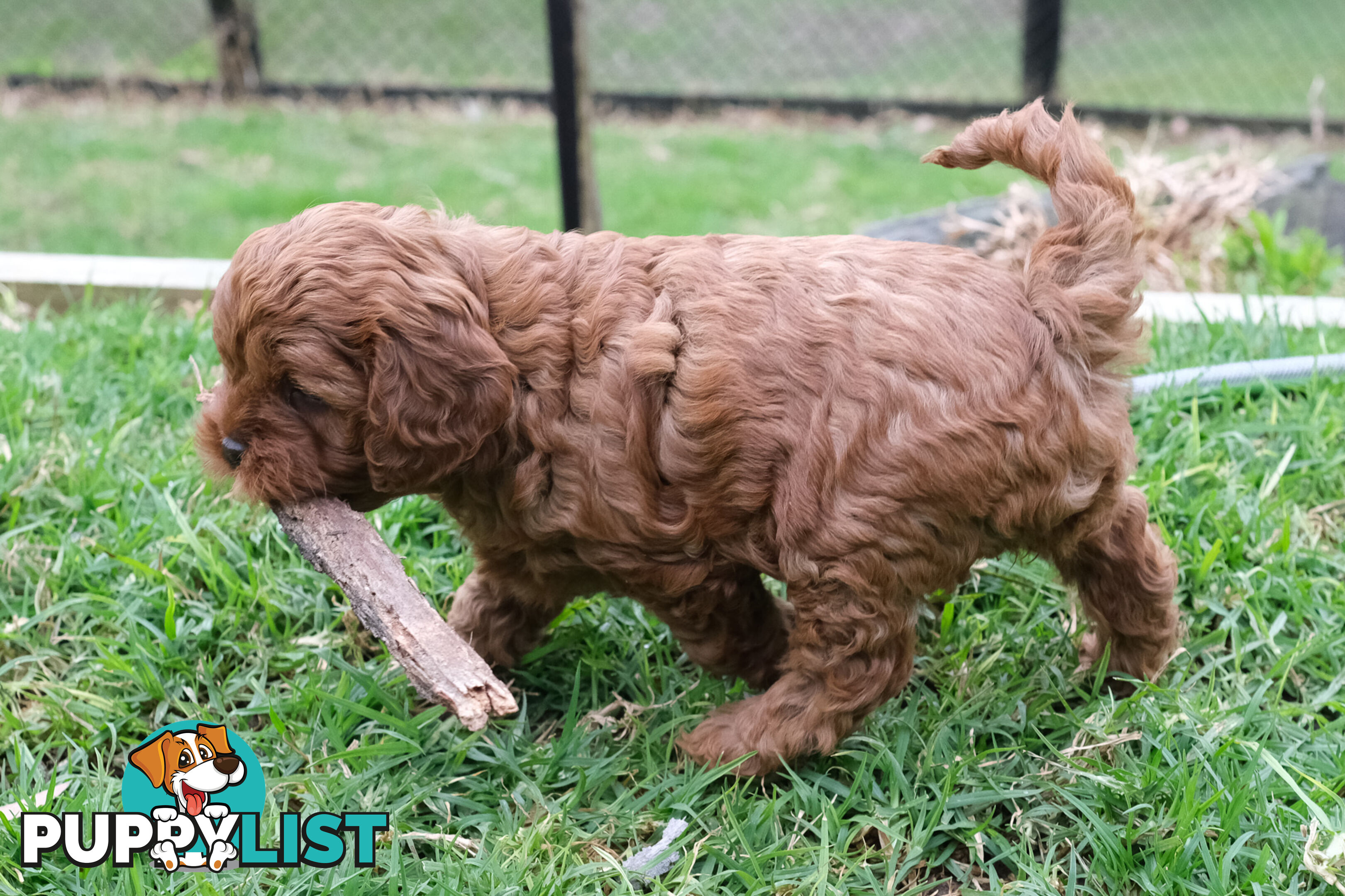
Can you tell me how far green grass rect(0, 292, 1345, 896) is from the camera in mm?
2412

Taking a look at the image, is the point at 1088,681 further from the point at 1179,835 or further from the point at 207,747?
the point at 207,747

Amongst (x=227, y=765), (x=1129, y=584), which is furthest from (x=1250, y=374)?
(x=227, y=765)

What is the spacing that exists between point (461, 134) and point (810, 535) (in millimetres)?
8956

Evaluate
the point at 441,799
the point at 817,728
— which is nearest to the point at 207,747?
the point at 441,799

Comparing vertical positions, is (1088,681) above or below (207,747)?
below

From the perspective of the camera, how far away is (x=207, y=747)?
8.18ft

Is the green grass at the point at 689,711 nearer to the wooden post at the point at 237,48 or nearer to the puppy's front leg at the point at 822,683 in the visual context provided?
the puppy's front leg at the point at 822,683

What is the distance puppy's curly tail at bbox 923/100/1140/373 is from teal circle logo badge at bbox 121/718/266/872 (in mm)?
2117

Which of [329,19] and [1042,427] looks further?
[329,19]

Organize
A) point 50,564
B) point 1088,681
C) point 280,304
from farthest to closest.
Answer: point 50,564
point 1088,681
point 280,304

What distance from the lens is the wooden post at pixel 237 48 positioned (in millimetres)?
10422

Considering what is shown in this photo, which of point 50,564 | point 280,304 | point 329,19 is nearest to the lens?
point 280,304

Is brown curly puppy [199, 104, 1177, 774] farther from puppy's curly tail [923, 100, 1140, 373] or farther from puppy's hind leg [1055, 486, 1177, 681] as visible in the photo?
puppy's hind leg [1055, 486, 1177, 681]

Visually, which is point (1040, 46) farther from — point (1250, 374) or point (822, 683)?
point (822, 683)
